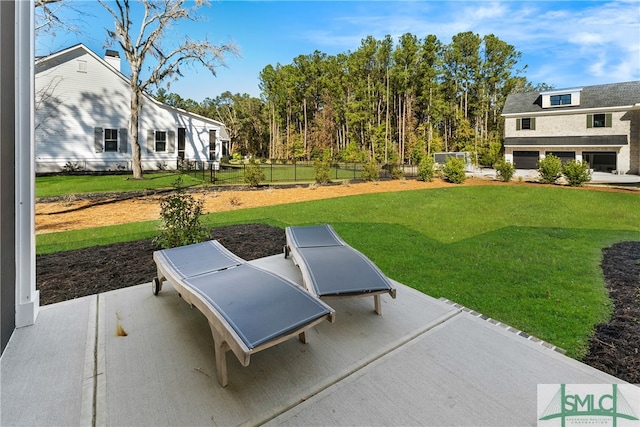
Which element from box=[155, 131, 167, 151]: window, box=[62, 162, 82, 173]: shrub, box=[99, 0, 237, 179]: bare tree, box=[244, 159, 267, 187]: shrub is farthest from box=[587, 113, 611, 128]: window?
box=[62, 162, 82, 173]: shrub

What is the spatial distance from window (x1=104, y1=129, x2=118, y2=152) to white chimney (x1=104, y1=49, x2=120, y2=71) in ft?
11.2

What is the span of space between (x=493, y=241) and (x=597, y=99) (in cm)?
2078

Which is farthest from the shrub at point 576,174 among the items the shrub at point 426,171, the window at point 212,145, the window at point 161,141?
the window at point 161,141

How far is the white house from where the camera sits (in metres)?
12.7

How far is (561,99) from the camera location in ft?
67.8

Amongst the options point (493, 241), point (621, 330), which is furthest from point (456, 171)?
point (621, 330)

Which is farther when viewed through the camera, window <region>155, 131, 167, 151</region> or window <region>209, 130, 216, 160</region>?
window <region>209, 130, 216, 160</region>

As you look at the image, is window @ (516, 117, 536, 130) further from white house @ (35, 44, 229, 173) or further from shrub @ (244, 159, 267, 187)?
white house @ (35, 44, 229, 173)

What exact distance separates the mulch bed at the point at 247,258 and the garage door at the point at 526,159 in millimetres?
18600

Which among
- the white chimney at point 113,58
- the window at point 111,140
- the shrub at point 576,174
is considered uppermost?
the white chimney at point 113,58

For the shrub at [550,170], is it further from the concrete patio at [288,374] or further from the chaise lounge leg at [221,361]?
the chaise lounge leg at [221,361]

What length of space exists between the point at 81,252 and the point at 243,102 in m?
33.1

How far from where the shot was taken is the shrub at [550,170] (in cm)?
1266

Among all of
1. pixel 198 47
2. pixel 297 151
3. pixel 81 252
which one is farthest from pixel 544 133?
pixel 81 252
